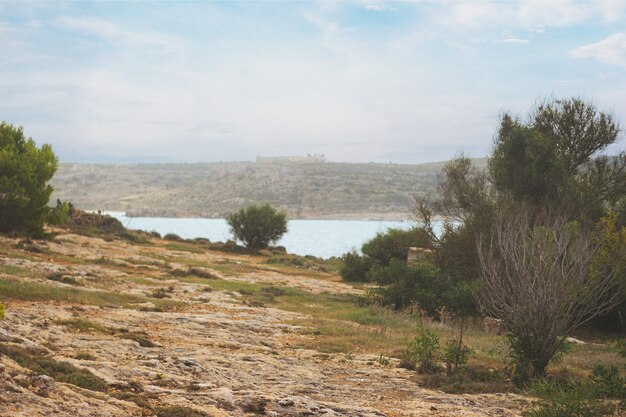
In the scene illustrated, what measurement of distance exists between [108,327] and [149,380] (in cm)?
463

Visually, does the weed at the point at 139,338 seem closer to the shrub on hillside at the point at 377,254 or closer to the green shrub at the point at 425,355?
the green shrub at the point at 425,355

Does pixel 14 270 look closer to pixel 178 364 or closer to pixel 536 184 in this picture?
pixel 178 364

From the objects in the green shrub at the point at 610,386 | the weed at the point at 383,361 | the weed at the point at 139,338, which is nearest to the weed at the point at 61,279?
the weed at the point at 139,338

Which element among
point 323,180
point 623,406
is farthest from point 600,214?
Answer: point 323,180

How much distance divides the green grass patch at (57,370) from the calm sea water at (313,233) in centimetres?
3680

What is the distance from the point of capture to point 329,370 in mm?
12234

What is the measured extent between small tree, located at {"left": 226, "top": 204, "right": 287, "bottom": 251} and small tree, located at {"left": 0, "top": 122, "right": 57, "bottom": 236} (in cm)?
2276

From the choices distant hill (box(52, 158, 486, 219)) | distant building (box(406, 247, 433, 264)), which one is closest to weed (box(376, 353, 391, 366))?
distant building (box(406, 247, 433, 264))

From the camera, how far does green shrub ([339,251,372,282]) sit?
38.2 m

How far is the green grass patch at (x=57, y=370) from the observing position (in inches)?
313

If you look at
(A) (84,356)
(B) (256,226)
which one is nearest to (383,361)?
(A) (84,356)

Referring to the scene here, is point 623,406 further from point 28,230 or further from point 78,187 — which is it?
point 78,187

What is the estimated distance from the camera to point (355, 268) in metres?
38.2

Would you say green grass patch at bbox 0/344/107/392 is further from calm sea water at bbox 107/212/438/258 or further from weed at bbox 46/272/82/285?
calm sea water at bbox 107/212/438/258
